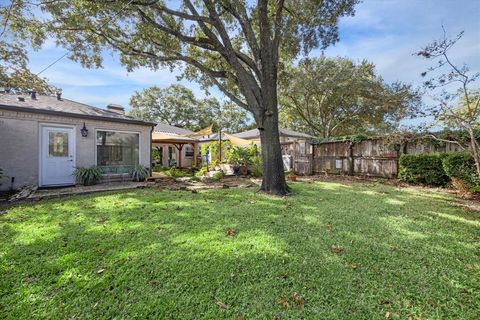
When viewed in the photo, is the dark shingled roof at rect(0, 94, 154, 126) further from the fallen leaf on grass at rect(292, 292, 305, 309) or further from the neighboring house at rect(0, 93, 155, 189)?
the fallen leaf on grass at rect(292, 292, 305, 309)

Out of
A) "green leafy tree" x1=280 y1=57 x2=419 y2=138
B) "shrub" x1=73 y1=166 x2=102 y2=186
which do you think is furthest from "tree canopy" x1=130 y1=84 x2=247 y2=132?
"shrub" x1=73 y1=166 x2=102 y2=186

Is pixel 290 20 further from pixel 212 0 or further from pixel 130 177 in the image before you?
pixel 130 177

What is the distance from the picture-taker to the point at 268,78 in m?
6.82

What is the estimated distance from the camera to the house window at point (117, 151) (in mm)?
8984

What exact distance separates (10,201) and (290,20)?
10128 millimetres

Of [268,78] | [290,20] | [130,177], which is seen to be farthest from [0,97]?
[290,20]

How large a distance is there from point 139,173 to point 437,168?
37.7ft

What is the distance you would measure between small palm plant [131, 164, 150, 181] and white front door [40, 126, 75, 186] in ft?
7.04

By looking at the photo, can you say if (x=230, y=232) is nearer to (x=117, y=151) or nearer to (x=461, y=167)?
(x=461, y=167)

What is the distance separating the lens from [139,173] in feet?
31.7

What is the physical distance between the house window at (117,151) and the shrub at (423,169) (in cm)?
1116

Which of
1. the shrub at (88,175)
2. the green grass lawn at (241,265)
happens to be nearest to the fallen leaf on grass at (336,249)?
the green grass lawn at (241,265)

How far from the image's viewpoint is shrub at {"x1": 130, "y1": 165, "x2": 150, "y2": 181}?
966 centimetres

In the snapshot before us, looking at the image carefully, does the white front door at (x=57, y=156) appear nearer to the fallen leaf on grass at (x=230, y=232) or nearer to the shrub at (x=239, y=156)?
the shrub at (x=239, y=156)
